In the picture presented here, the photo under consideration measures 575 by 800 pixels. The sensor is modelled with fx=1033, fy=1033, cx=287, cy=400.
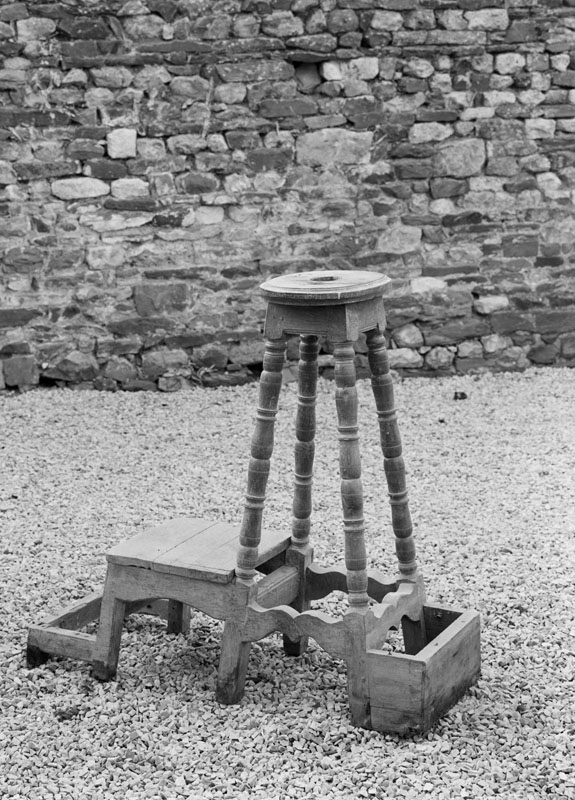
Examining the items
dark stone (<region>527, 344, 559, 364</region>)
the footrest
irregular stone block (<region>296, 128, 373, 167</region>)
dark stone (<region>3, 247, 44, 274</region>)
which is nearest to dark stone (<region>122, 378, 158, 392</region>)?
dark stone (<region>3, 247, 44, 274</region>)

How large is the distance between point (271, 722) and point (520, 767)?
2.42 ft

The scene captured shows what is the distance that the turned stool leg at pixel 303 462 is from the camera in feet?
11.1

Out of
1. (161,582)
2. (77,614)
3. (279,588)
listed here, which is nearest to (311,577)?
(279,588)

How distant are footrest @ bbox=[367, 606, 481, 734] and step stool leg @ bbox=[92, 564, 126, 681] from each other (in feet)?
2.83

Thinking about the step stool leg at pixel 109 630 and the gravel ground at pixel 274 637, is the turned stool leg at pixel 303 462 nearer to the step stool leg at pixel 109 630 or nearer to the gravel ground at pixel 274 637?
the gravel ground at pixel 274 637

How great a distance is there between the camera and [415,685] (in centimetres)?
299

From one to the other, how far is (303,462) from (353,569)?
19.5 inches

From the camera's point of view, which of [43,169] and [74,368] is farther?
[74,368]

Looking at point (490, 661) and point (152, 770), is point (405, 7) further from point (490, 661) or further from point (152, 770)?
point (152, 770)

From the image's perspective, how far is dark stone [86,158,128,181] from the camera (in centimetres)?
721

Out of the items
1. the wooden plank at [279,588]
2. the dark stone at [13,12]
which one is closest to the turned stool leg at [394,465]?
the wooden plank at [279,588]

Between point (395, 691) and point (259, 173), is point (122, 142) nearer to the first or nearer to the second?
point (259, 173)

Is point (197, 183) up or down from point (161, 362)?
up

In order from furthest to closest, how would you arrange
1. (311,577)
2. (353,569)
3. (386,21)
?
(386,21), (311,577), (353,569)
